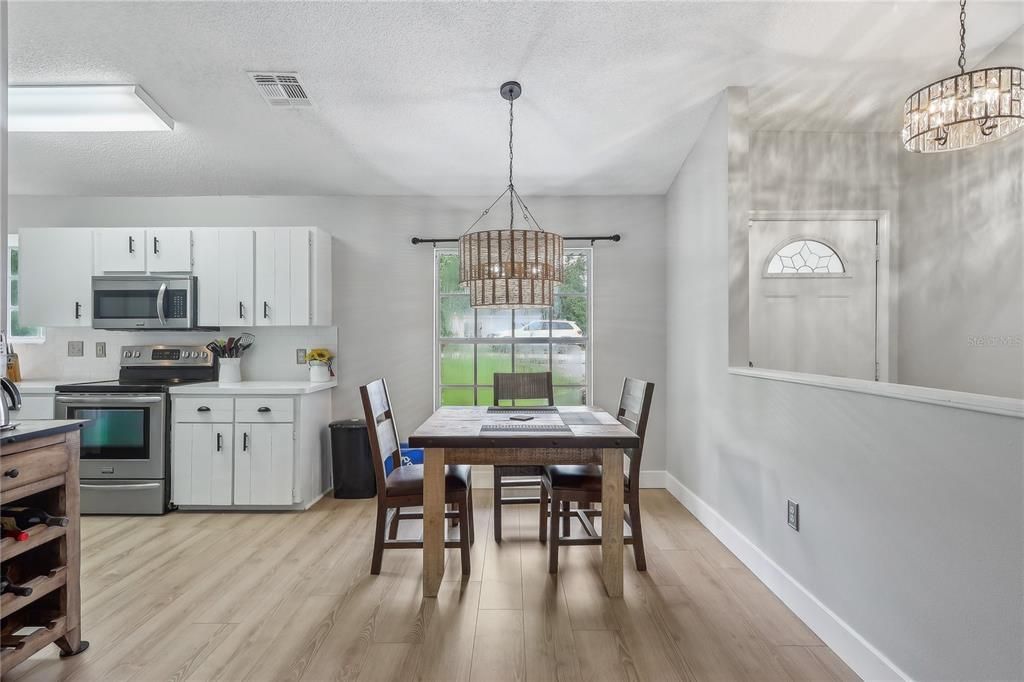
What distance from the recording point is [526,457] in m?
2.33

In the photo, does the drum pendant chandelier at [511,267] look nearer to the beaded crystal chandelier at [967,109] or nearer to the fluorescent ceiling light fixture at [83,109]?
the beaded crystal chandelier at [967,109]

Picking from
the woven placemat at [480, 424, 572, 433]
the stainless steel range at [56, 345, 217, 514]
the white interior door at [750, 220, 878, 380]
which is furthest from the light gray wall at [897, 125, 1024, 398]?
the stainless steel range at [56, 345, 217, 514]

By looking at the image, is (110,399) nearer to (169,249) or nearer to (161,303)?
(161,303)

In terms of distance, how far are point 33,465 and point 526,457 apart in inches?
70.7

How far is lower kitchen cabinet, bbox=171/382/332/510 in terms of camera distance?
11.7 ft

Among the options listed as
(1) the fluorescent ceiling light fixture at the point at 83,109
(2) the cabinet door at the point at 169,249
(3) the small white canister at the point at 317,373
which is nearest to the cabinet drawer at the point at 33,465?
(1) the fluorescent ceiling light fixture at the point at 83,109

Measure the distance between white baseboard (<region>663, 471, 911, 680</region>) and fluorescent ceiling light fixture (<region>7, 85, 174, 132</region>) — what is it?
4149 mm

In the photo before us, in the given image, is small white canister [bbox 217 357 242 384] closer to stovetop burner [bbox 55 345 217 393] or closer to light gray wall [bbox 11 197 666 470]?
stovetop burner [bbox 55 345 217 393]

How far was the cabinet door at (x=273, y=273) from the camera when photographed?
3.91 meters

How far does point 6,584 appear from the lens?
Answer: 1.67m

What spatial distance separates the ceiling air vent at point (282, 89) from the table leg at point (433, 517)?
2135mm

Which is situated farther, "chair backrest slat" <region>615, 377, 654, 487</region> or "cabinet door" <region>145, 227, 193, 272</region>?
"cabinet door" <region>145, 227, 193, 272</region>

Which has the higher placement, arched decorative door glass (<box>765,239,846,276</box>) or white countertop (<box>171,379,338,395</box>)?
arched decorative door glass (<box>765,239,846,276</box>)

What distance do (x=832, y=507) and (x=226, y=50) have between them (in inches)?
135
